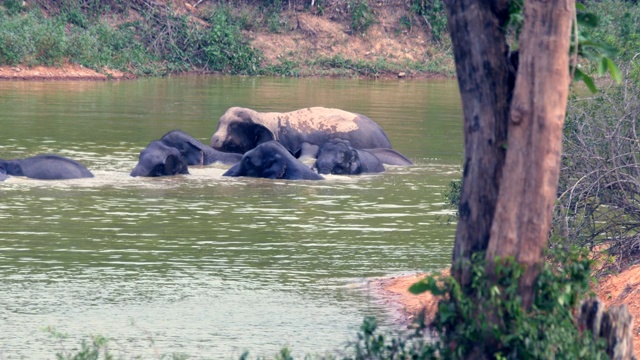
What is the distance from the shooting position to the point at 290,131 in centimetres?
2041

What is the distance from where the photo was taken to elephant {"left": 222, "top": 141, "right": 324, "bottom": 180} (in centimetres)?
1675

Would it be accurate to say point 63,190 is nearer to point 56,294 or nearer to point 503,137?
point 56,294

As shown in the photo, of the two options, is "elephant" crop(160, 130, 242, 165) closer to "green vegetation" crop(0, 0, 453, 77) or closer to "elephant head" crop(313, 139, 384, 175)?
"elephant head" crop(313, 139, 384, 175)

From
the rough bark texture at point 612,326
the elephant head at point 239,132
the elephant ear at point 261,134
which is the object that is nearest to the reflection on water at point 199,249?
the elephant head at point 239,132

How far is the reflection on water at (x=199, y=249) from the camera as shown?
8.73 metres

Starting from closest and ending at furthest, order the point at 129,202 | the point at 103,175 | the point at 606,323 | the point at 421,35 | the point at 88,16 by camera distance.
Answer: the point at 606,323
the point at 129,202
the point at 103,175
the point at 88,16
the point at 421,35

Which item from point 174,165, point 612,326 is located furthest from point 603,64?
point 174,165

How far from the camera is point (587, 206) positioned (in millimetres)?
9805

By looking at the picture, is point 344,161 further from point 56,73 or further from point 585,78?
point 56,73

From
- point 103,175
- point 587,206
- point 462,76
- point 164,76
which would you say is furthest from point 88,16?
point 462,76

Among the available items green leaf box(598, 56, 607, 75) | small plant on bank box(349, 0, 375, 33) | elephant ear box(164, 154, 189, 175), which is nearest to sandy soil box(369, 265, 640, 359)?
green leaf box(598, 56, 607, 75)

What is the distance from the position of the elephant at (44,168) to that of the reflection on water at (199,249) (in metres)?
0.21

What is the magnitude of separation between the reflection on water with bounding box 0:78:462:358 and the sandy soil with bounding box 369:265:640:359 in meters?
0.18

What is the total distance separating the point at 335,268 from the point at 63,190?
17.3 feet
